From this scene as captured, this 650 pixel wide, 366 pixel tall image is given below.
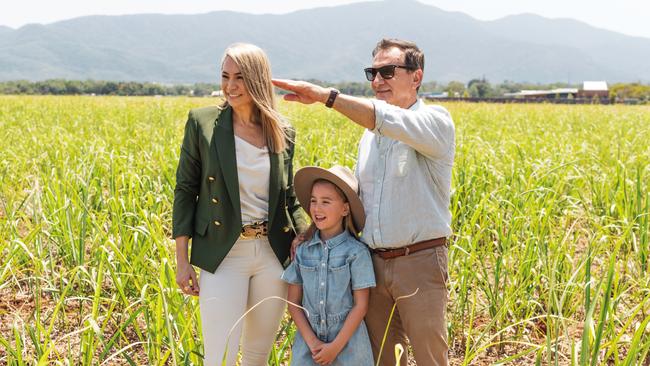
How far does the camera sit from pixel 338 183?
1914 millimetres

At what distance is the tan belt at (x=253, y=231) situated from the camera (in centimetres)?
198

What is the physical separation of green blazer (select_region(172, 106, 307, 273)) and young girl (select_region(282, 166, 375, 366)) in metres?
0.11

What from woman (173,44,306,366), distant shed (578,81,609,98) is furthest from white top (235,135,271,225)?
distant shed (578,81,609,98)

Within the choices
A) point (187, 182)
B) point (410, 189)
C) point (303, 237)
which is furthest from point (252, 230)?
point (410, 189)

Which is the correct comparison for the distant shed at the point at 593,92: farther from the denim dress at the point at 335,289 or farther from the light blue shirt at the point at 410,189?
the denim dress at the point at 335,289

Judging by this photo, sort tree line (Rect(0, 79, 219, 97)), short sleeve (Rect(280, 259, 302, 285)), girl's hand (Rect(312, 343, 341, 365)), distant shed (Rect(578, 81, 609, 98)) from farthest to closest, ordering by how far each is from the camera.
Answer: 1. distant shed (Rect(578, 81, 609, 98))
2. tree line (Rect(0, 79, 219, 97))
3. short sleeve (Rect(280, 259, 302, 285))
4. girl's hand (Rect(312, 343, 341, 365))

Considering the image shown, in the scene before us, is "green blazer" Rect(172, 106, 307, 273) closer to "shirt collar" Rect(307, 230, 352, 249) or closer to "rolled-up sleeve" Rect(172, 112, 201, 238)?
"rolled-up sleeve" Rect(172, 112, 201, 238)

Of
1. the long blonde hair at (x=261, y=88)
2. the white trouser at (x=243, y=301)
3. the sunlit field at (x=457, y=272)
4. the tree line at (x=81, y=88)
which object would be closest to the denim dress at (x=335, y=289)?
the white trouser at (x=243, y=301)

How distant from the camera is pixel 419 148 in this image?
1775mm

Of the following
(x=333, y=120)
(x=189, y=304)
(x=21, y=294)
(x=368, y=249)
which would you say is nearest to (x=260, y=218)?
(x=368, y=249)

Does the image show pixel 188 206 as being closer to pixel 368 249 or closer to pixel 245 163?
pixel 245 163

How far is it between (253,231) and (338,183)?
1.03 ft

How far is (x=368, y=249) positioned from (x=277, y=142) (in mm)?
442

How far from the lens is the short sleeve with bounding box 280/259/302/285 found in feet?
6.40
